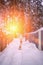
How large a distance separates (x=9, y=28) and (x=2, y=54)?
0.79 feet

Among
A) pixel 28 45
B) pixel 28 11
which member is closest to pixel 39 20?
pixel 28 11

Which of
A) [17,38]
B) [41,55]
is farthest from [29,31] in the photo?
[41,55]

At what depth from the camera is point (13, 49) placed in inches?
55.0

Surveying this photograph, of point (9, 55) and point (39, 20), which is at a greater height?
point (39, 20)

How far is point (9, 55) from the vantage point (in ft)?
4.55

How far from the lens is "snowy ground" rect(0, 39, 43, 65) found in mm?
1358

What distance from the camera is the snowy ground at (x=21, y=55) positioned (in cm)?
136

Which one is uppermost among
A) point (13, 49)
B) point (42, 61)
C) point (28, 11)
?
point (28, 11)

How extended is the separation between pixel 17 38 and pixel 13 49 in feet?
0.36

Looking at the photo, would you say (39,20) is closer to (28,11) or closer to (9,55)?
(28,11)

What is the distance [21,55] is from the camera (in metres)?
1.38

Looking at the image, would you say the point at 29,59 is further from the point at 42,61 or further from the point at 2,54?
the point at 2,54

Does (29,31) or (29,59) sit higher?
(29,31)

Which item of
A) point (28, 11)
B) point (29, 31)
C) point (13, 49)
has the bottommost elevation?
point (13, 49)
